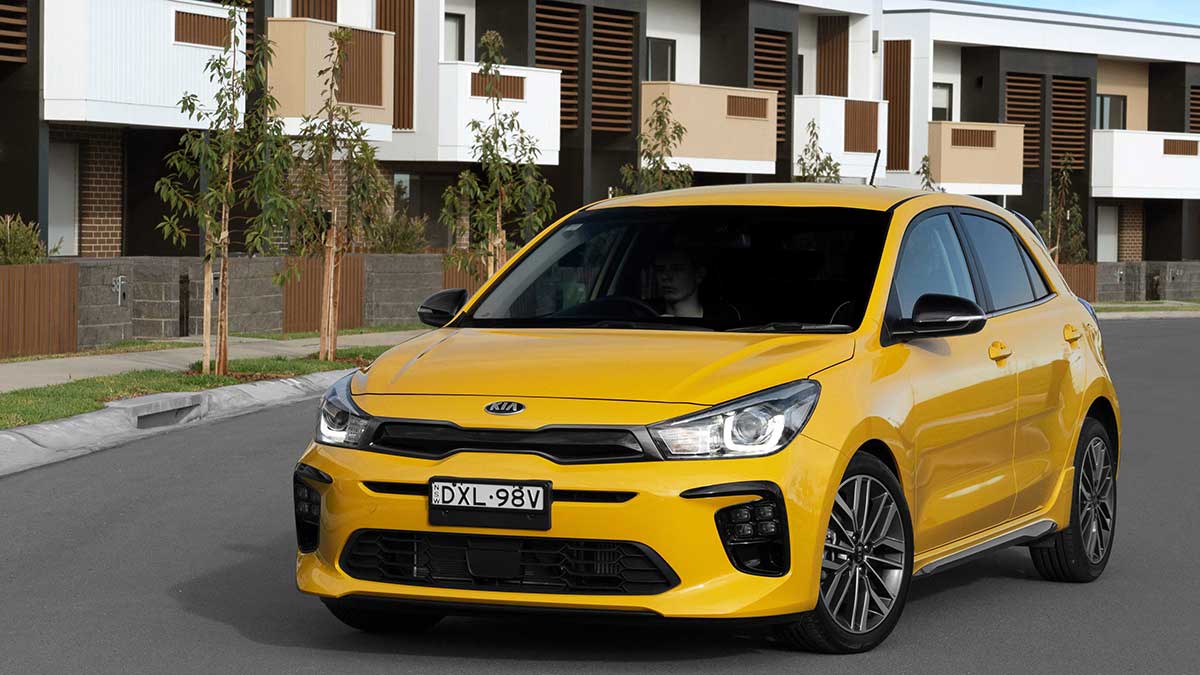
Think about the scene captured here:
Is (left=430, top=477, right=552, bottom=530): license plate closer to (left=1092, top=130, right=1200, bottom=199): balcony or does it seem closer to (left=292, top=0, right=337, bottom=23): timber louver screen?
(left=292, top=0, right=337, bottom=23): timber louver screen

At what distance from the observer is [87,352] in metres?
24.1

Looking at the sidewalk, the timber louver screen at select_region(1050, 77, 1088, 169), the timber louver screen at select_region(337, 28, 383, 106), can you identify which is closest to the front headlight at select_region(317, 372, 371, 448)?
the sidewalk

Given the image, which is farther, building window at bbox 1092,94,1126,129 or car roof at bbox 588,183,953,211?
building window at bbox 1092,94,1126,129

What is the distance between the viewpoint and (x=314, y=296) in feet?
99.2

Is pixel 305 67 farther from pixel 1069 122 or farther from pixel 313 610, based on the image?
pixel 1069 122

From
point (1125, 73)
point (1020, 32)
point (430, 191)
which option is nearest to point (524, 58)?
point (430, 191)

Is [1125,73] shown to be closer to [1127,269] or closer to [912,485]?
[1127,269]

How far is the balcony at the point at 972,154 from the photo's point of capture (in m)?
54.6

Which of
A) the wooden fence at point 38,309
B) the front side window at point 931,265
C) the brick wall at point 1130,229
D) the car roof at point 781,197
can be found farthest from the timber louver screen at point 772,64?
the front side window at point 931,265

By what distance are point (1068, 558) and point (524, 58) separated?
32266 mm

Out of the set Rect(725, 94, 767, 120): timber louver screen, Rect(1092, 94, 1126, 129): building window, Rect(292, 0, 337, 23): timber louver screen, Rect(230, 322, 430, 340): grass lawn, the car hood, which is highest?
Rect(1092, 94, 1126, 129): building window

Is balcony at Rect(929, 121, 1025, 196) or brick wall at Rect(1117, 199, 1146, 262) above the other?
balcony at Rect(929, 121, 1025, 196)

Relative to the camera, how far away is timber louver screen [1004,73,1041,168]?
57.2 metres

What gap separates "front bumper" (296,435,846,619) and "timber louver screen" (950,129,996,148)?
48.7 metres
